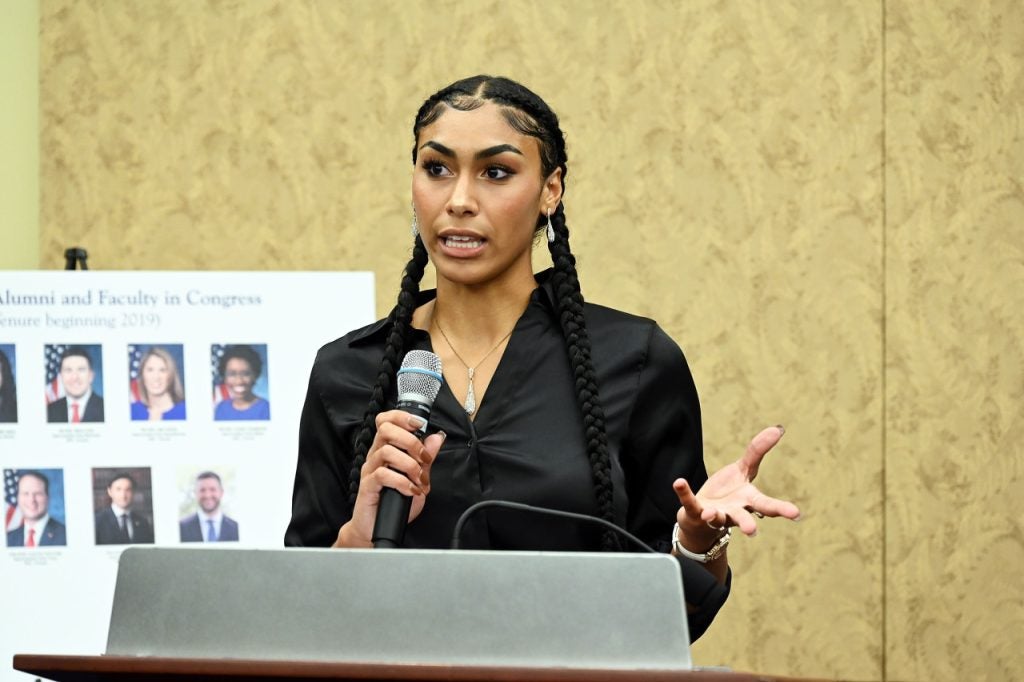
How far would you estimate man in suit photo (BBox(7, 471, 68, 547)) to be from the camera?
2814 millimetres

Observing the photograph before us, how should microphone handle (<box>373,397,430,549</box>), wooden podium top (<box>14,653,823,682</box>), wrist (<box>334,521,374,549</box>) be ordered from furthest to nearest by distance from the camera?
wrist (<box>334,521,374,549</box>) < microphone handle (<box>373,397,430,549</box>) < wooden podium top (<box>14,653,823,682</box>)

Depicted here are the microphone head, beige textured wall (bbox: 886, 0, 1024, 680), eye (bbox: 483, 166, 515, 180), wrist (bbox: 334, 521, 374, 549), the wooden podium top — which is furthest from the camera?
beige textured wall (bbox: 886, 0, 1024, 680)

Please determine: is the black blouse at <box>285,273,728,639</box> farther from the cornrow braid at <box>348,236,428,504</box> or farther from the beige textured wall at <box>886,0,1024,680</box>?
the beige textured wall at <box>886,0,1024,680</box>

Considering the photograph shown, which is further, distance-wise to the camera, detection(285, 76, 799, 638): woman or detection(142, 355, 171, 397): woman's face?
detection(142, 355, 171, 397): woman's face

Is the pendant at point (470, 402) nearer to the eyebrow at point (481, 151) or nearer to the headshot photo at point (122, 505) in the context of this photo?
the eyebrow at point (481, 151)

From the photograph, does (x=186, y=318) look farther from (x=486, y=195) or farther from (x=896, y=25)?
(x=896, y=25)

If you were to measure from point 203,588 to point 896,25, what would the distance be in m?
3.57

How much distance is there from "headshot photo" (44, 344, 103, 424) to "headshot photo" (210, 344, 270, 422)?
257mm

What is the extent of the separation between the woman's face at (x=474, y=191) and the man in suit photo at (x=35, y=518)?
1.38 meters

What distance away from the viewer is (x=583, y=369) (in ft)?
6.19

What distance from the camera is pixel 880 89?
4.13m

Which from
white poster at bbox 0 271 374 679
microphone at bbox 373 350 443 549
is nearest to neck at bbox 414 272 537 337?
microphone at bbox 373 350 443 549

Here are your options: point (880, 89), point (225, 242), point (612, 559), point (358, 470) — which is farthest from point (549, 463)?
point (880, 89)

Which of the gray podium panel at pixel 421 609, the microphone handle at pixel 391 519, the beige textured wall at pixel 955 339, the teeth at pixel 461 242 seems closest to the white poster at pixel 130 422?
the teeth at pixel 461 242
